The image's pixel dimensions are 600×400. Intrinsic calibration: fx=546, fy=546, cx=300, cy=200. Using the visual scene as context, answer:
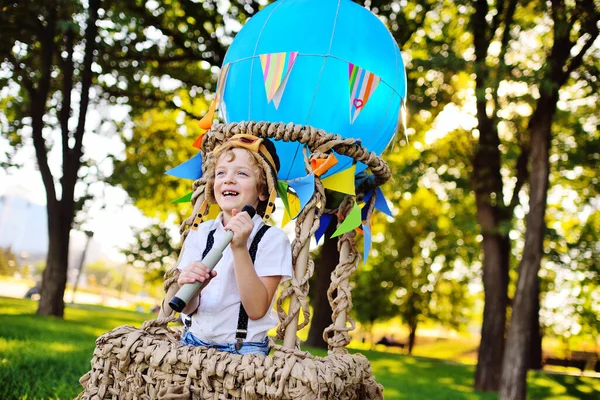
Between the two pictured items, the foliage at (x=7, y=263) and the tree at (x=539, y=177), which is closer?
the tree at (x=539, y=177)

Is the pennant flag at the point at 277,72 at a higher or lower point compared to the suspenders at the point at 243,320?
higher

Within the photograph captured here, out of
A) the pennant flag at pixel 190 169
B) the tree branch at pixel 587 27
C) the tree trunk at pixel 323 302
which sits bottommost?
the tree trunk at pixel 323 302

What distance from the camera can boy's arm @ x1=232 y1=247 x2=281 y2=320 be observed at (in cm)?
204

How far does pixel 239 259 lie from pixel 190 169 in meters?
0.85

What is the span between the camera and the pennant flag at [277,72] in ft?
8.49

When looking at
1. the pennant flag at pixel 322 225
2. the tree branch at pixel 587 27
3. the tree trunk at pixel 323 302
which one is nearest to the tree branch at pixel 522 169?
the tree branch at pixel 587 27

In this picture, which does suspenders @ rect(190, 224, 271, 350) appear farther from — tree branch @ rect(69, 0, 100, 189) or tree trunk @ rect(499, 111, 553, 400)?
tree branch @ rect(69, 0, 100, 189)

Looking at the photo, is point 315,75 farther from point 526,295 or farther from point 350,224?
point 526,295


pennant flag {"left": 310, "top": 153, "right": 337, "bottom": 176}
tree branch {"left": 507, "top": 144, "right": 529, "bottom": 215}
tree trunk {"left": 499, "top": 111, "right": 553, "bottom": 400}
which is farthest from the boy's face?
tree branch {"left": 507, "top": 144, "right": 529, "bottom": 215}

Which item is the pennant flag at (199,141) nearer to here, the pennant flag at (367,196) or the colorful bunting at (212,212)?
the colorful bunting at (212,212)

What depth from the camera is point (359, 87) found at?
8.60 feet

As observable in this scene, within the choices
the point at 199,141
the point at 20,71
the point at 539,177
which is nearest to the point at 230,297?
the point at 199,141

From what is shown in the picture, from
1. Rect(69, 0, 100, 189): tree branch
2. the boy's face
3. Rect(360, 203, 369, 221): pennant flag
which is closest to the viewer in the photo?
the boy's face

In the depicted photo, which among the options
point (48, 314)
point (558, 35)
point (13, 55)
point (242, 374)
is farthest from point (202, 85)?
point (242, 374)
